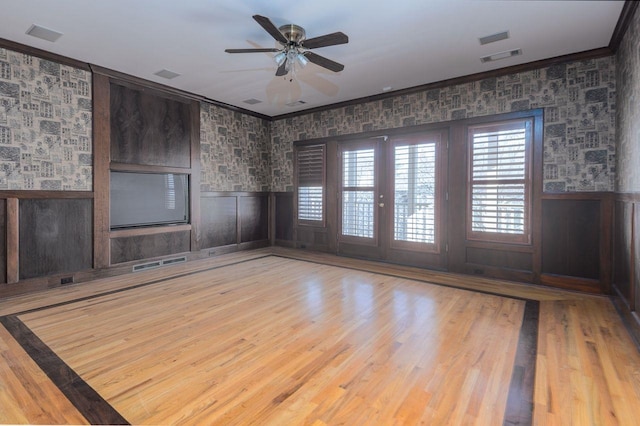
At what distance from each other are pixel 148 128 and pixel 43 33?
5.26ft

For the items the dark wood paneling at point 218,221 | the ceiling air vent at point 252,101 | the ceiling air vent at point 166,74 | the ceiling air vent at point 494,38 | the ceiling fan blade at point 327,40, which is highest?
the ceiling air vent at point 252,101

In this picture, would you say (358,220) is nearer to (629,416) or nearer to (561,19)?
(561,19)

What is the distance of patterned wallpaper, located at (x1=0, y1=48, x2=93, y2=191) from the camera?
3.54m

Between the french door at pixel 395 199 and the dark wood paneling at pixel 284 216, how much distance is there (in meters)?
1.24

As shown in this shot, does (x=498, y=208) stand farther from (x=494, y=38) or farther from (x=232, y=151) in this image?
(x=232, y=151)

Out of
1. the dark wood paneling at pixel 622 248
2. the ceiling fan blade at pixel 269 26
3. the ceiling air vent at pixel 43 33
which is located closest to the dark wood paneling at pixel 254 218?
the ceiling air vent at pixel 43 33

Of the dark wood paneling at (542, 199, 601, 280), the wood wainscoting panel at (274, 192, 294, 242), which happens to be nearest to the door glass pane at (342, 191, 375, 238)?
the wood wainscoting panel at (274, 192, 294, 242)

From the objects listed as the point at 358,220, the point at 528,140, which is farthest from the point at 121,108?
the point at 528,140

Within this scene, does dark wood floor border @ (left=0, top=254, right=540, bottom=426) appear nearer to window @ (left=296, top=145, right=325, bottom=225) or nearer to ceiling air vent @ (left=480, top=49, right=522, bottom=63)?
ceiling air vent @ (left=480, top=49, right=522, bottom=63)

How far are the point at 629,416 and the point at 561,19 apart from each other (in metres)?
3.21

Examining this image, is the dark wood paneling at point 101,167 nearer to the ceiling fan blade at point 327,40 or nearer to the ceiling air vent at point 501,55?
the ceiling fan blade at point 327,40

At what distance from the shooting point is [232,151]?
6137 millimetres

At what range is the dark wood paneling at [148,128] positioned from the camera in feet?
14.6

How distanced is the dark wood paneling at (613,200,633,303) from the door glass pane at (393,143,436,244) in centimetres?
201
